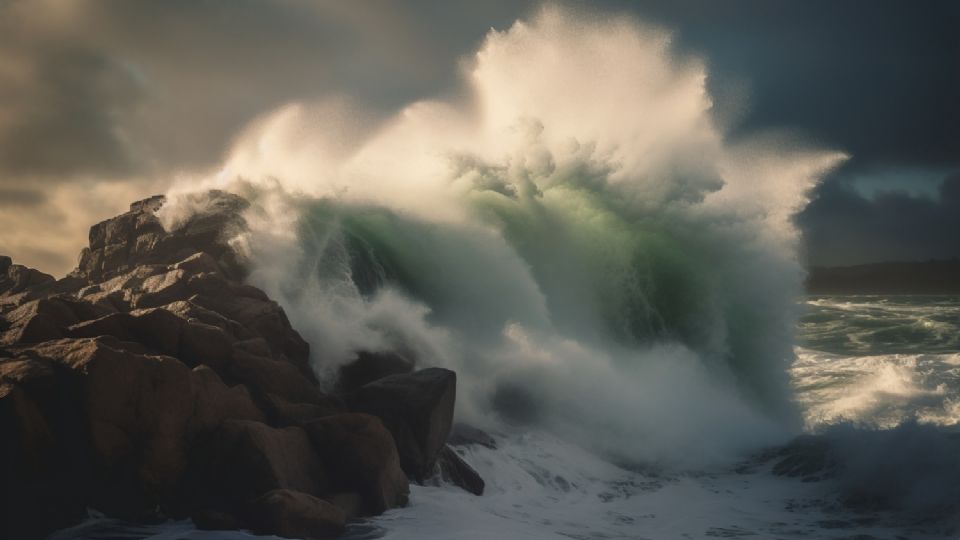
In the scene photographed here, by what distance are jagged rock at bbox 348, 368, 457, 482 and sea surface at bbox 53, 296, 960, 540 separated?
412mm

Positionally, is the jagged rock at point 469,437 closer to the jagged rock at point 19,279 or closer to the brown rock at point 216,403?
the brown rock at point 216,403

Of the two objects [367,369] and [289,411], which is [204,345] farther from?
[367,369]

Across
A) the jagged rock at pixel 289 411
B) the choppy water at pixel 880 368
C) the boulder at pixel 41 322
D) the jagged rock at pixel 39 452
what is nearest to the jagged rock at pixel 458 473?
the jagged rock at pixel 289 411

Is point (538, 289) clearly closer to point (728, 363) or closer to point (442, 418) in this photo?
point (728, 363)

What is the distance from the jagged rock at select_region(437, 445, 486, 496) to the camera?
8.50 m

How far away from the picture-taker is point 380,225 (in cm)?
1558

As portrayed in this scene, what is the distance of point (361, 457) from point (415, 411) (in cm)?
126

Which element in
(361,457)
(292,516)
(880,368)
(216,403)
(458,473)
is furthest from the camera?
(880,368)

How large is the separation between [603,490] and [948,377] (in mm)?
11281

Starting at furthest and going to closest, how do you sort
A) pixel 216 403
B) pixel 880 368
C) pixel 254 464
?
pixel 880 368
pixel 216 403
pixel 254 464

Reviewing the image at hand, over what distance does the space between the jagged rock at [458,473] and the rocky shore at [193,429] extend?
2cm

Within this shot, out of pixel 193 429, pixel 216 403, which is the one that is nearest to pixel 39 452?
pixel 193 429

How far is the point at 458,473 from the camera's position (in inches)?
340

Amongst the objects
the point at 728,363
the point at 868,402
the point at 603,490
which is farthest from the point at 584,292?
the point at 603,490
